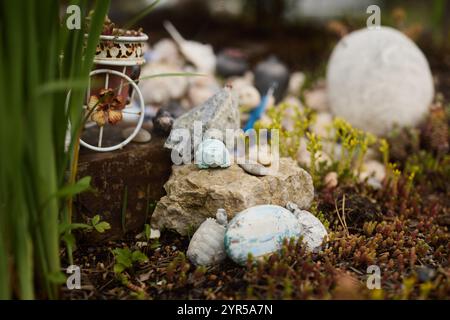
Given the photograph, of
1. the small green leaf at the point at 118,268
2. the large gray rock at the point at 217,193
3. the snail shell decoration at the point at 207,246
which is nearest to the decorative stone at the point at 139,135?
the large gray rock at the point at 217,193

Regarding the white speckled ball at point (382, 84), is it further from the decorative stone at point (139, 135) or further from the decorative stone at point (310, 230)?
the decorative stone at point (139, 135)

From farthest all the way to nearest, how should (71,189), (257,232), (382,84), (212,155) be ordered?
1. (382,84)
2. (212,155)
3. (257,232)
4. (71,189)

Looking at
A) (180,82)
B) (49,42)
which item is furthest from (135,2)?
(49,42)

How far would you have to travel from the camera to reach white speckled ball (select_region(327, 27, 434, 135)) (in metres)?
4.75

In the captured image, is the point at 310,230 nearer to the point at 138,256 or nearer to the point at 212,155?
the point at 212,155

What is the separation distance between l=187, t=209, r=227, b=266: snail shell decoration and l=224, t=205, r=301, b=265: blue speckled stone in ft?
0.33

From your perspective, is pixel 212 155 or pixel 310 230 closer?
pixel 310 230

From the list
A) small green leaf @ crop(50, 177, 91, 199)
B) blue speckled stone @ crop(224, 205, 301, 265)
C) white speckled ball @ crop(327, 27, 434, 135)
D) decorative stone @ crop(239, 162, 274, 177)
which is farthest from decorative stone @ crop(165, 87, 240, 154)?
white speckled ball @ crop(327, 27, 434, 135)

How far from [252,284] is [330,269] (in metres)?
0.41

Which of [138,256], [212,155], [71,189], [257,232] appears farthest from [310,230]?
[71,189]

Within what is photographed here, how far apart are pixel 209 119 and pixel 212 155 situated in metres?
0.37

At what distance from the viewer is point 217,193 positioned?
2.85 m

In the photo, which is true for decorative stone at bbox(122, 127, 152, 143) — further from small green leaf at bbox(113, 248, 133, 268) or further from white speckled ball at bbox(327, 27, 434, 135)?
white speckled ball at bbox(327, 27, 434, 135)

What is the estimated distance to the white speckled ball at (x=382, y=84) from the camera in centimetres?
475
